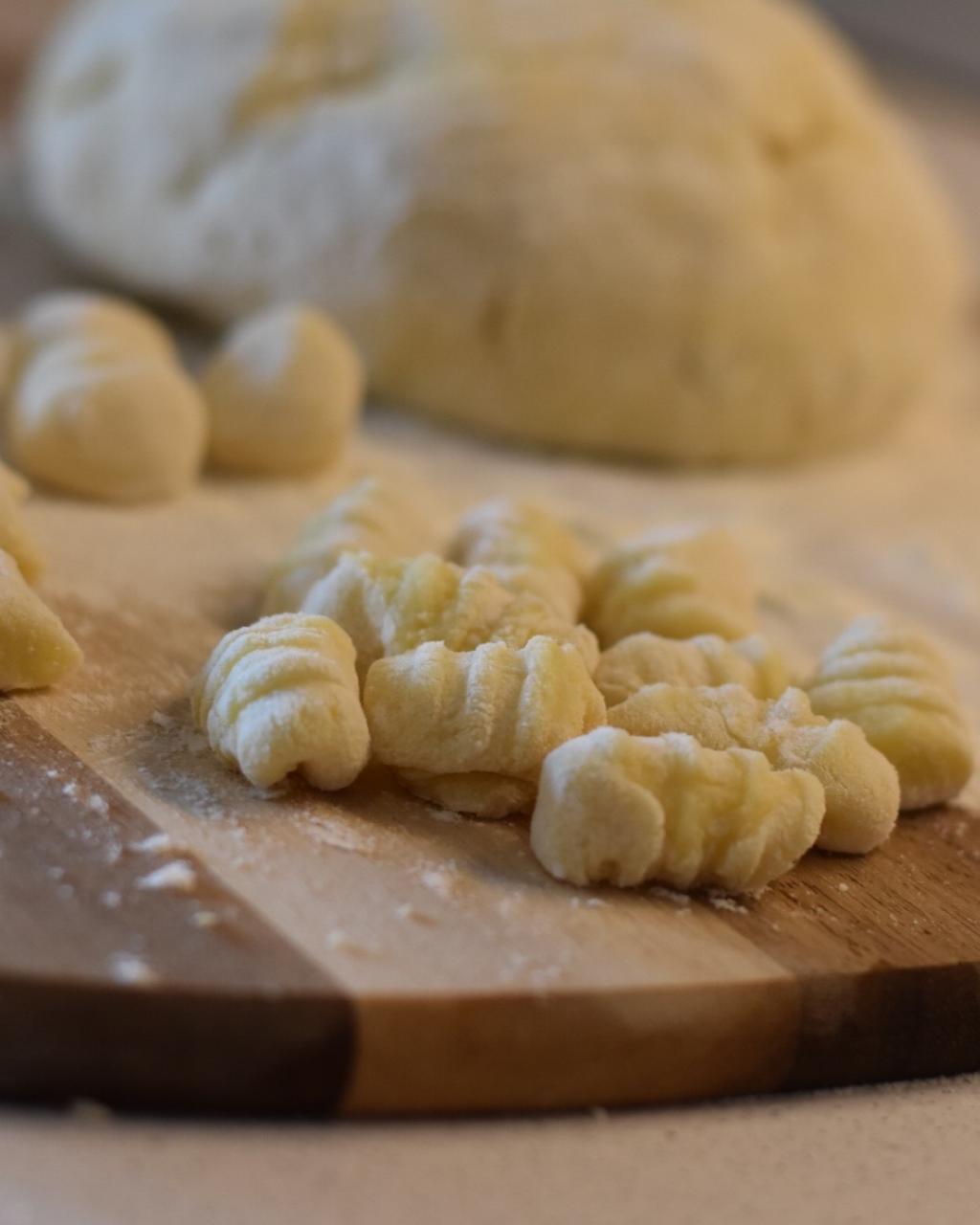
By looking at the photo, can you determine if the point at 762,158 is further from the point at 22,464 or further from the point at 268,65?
the point at 22,464

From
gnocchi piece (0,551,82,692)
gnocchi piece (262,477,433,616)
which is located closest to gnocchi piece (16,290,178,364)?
gnocchi piece (262,477,433,616)

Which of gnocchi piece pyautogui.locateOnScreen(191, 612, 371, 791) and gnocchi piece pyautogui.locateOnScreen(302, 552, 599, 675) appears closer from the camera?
gnocchi piece pyautogui.locateOnScreen(191, 612, 371, 791)

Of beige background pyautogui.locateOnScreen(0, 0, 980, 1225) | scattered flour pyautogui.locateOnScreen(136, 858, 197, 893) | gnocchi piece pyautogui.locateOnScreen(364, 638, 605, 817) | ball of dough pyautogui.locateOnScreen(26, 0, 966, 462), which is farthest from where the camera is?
ball of dough pyautogui.locateOnScreen(26, 0, 966, 462)

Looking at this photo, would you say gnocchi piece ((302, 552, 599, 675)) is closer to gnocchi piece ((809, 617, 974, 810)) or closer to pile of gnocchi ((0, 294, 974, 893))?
pile of gnocchi ((0, 294, 974, 893))

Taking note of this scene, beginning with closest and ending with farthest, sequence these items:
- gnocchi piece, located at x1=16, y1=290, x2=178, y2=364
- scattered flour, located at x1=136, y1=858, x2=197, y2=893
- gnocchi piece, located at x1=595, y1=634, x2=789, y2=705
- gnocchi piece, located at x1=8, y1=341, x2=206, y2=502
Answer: scattered flour, located at x1=136, y1=858, x2=197, y2=893
gnocchi piece, located at x1=595, y1=634, x2=789, y2=705
gnocchi piece, located at x1=8, y1=341, x2=206, y2=502
gnocchi piece, located at x1=16, y1=290, x2=178, y2=364

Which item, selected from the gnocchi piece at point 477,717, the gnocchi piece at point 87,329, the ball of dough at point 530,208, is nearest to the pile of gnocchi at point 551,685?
the gnocchi piece at point 477,717

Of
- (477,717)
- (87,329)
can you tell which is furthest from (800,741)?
(87,329)

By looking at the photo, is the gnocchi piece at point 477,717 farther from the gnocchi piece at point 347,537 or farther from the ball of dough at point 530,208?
the ball of dough at point 530,208

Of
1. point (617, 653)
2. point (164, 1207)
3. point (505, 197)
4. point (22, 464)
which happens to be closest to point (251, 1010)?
point (164, 1207)
